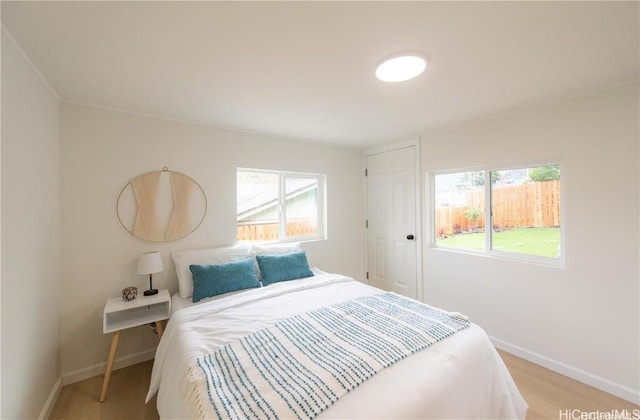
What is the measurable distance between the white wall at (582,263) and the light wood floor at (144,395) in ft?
0.47

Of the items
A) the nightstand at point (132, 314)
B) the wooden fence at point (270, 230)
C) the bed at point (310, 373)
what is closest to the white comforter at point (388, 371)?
the bed at point (310, 373)

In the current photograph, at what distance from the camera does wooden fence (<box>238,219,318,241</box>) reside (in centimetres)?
296

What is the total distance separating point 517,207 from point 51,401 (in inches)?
162

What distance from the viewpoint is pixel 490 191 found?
2625 mm

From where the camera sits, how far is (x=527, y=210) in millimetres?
2381

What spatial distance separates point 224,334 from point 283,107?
5.89 ft

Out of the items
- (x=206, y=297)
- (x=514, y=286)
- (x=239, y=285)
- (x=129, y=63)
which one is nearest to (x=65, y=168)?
(x=129, y=63)

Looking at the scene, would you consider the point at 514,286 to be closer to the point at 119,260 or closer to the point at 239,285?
the point at 239,285

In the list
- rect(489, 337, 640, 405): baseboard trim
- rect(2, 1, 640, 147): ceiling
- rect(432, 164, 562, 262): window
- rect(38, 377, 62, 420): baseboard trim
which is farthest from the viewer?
rect(432, 164, 562, 262): window

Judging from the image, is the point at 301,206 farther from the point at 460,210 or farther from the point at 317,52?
the point at 317,52

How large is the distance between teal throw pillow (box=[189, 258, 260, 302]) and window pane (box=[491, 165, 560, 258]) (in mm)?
2500

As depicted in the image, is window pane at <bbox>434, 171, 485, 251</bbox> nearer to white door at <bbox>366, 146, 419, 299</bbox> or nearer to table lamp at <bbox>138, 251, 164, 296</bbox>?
white door at <bbox>366, 146, 419, 299</bbox>

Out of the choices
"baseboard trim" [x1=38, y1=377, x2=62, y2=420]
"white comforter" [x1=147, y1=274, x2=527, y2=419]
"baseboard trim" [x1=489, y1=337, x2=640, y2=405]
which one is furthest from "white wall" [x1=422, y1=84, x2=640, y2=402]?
"baseboard trim" [x1=38, y1=377, x2=62, y2=420]

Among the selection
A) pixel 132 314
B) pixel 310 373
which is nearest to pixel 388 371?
pixel 310 373
